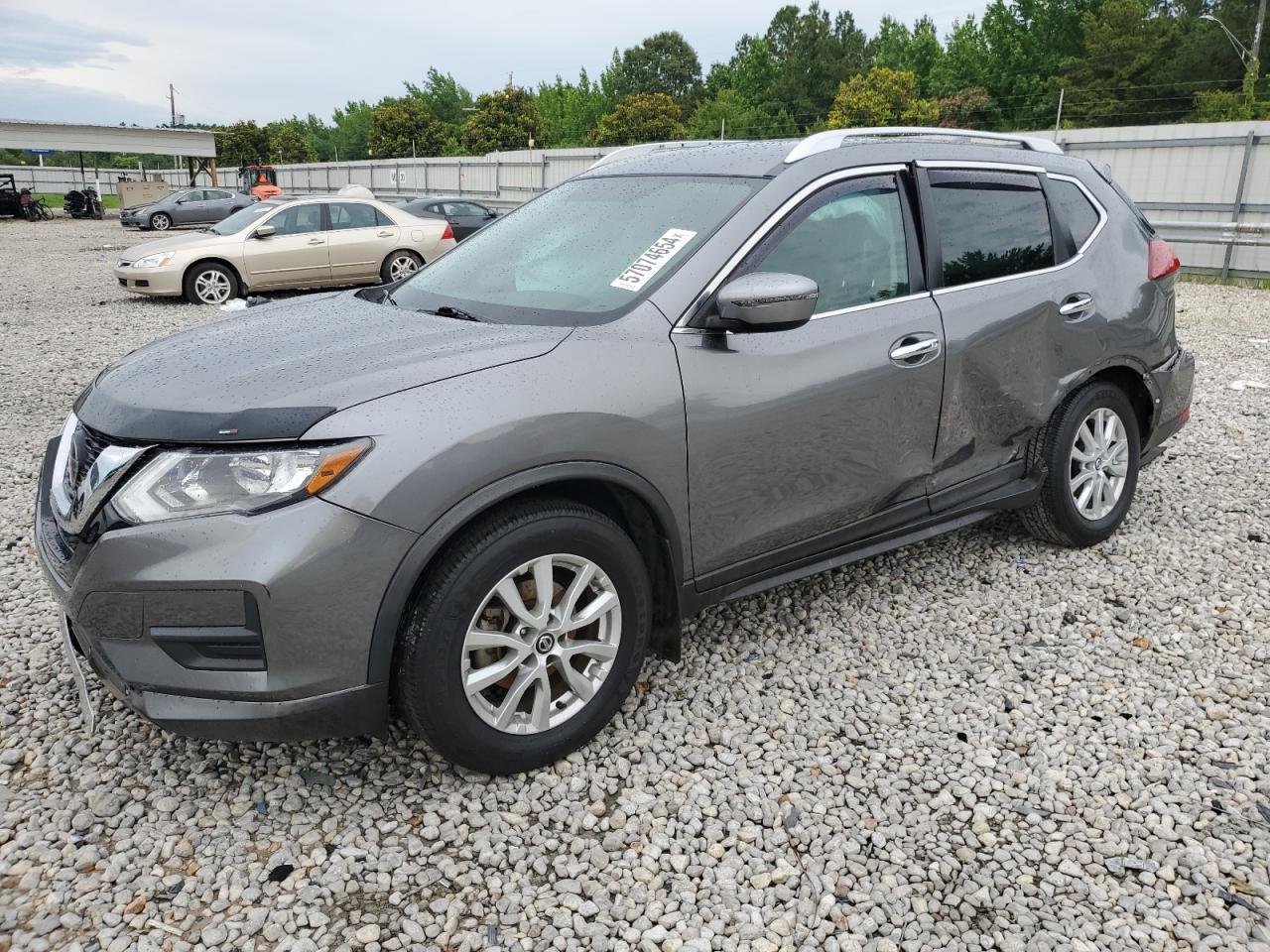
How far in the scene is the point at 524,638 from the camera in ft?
8.77

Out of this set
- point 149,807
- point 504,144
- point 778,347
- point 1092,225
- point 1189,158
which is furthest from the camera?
point 504,144

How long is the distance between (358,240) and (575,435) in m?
12.2

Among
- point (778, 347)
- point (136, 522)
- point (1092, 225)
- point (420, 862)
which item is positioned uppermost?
point (1092, 225)

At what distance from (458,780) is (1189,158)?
17240 mm

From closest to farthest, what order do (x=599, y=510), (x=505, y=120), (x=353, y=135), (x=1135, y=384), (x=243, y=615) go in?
(x=243, y=615) → (x=599, y=510) → (x=1135, y=384) → (x=505, y=120) → (x=353, y=135)

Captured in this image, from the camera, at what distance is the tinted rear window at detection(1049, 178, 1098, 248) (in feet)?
13.5

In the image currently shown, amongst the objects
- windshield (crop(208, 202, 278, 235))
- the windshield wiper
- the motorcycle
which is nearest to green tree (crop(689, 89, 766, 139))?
the motorcycle

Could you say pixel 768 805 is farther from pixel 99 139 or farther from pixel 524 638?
pixel 99 139

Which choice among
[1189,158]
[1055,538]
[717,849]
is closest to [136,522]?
[717,849]

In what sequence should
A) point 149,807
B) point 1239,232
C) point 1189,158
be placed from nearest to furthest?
1. point 149,807
2. point 1239,232
3. point 1189,158

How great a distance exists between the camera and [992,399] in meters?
3.73

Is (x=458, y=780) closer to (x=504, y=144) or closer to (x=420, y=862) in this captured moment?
(x=420, y=862)

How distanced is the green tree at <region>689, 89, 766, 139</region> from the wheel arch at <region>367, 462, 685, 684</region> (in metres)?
55.8

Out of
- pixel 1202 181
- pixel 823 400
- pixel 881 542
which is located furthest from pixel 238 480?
pixel 1202 181
